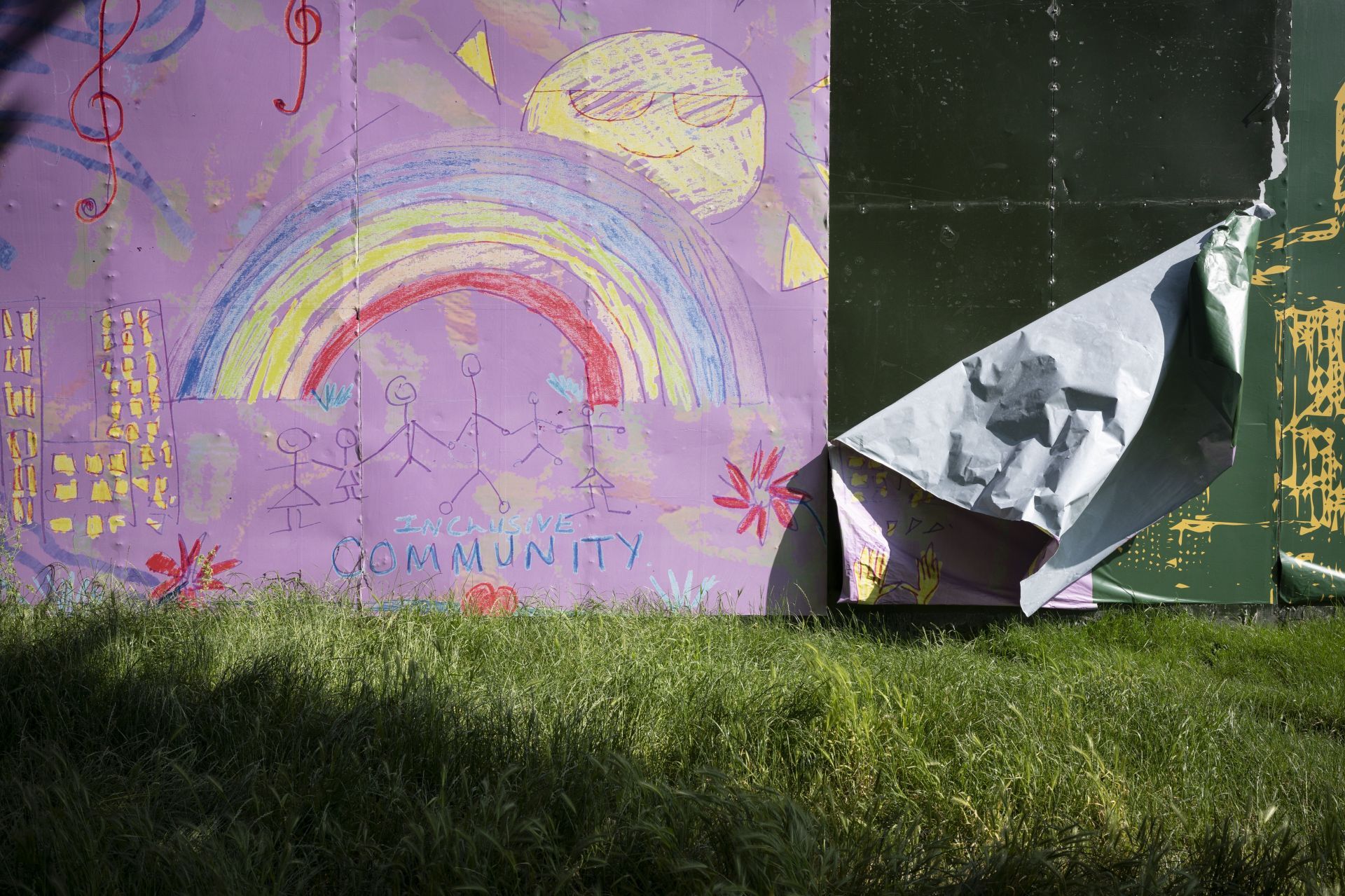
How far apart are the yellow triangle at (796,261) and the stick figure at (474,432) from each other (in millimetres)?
1657

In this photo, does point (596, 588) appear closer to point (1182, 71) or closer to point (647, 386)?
point (647, 386)

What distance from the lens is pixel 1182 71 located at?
4598 millimetres

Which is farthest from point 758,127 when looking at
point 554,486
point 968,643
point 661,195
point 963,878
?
point 963,878

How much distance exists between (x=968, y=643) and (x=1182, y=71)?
10.4 feet

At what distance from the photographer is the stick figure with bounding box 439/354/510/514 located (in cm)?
457

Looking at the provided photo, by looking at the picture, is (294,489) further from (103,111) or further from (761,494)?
(761,494)

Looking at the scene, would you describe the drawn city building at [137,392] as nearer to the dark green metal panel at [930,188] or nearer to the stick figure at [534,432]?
the stick figure at [534,432]

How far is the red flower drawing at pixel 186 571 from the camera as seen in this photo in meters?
4.55

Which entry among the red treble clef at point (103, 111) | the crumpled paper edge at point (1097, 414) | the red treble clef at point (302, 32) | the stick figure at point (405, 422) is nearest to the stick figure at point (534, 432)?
the stick figure at point (405, 422)

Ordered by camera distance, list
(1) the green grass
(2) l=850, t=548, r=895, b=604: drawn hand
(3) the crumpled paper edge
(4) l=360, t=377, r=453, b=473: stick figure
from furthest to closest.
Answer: (4) l=360, t=377, r=453, b=473: stick figure → (2) l=850, t=548, r=895, b=604: drawn hand → (3) the crumpled paper edge → (1) the green grass

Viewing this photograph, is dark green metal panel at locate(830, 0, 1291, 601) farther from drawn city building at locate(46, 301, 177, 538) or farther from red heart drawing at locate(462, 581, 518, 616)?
drawn city building at locate(46, 301, 177, 538)

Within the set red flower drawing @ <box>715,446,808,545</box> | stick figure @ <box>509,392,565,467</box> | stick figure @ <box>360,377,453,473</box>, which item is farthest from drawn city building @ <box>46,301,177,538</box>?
red flower drawing @ <box>715,446,808,545</box>

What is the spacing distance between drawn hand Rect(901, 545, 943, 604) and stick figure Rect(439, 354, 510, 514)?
7.01ft

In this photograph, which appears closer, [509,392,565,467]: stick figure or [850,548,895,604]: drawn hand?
Result: [850,548,895,604]: drawn hand
